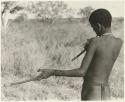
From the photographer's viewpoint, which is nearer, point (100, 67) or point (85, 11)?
point (100, 67)

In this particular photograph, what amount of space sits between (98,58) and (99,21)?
0.70ft

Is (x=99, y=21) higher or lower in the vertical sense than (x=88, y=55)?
higher

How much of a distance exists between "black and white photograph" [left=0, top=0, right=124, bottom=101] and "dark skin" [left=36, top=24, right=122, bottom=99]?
42.5 inches

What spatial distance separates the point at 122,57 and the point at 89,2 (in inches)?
22.9

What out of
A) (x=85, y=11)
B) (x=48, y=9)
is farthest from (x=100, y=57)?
(x=48, y=9)

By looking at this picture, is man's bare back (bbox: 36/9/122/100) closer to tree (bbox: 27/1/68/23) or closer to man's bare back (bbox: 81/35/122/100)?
man's bare back (bbox: 81/35/122/100)

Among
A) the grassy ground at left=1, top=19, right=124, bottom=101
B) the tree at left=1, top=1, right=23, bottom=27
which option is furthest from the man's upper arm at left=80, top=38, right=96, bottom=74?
the tree at left=1, top=1, right=23, bottom=27

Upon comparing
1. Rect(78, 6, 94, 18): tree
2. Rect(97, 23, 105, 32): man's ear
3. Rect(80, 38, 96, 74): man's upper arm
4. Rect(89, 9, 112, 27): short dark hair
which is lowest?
Rect(78, 6, 94, 18): tree

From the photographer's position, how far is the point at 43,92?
3.68 m

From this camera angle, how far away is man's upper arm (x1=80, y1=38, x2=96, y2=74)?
2156 mm

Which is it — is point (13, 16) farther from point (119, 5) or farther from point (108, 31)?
point (108, 31)

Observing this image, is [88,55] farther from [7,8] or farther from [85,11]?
[7,8]

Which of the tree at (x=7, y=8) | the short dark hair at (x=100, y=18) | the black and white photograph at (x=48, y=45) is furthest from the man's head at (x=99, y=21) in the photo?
the tree at (x=7, y=8)

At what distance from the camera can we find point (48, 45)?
400 cm
